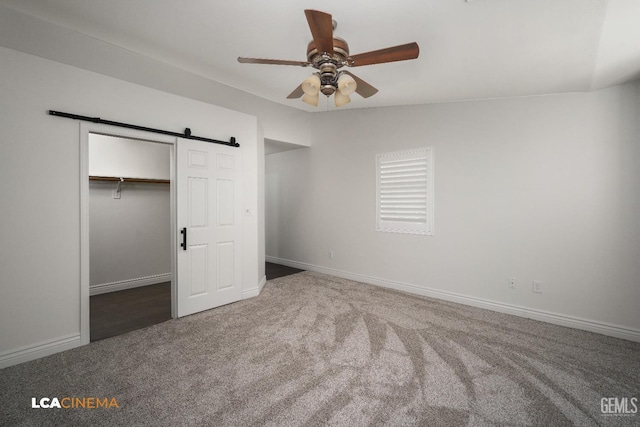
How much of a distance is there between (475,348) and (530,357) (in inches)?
16.8

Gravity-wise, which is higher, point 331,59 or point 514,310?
point 331,59

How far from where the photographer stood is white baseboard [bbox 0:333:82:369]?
232cm

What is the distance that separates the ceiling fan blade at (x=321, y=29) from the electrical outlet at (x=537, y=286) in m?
3.38

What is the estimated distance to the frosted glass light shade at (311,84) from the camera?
2.24 meters

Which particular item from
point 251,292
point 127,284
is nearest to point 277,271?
point 251,292

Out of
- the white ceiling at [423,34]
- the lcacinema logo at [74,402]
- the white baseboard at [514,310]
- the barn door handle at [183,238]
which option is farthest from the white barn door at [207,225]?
the white baseboard at [514,310]

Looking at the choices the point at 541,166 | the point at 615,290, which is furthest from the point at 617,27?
the point at 615,290

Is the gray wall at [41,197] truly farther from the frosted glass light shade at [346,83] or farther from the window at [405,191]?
the window at [405,191]

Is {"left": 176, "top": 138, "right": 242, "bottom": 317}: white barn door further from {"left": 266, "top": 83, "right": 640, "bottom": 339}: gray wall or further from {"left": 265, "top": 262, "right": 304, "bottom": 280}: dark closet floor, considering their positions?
{"left": 266, "top": 83, "right": 640, "bottom": 339}: gray wall

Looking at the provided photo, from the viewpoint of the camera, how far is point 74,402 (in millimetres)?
1892

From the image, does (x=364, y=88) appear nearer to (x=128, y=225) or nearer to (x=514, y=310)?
(x=514, y=310)

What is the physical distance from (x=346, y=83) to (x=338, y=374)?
7.73ft

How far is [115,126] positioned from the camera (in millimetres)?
2869

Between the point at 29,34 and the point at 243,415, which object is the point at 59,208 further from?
the point at 243,415
